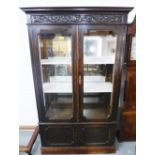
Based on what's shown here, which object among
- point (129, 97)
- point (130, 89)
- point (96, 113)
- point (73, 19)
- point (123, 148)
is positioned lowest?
point (123, 148)

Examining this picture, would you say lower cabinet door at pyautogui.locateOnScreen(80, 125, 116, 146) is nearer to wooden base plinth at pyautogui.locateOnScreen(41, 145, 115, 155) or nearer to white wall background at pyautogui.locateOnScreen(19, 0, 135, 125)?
wooden base plinth at pyautogui.locateOnScreen(41, 145, 115, 155)

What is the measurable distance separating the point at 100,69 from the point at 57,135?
1006mm

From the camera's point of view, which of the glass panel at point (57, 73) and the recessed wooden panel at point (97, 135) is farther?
the recessed wooden panel at point (97, 135)

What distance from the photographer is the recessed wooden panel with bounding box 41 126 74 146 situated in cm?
183

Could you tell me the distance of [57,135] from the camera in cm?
187

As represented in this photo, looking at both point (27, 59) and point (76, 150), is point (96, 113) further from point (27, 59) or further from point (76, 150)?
point (27, 59)

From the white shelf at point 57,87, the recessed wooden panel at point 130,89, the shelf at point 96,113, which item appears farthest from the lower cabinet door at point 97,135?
the white shelf at point 57,87

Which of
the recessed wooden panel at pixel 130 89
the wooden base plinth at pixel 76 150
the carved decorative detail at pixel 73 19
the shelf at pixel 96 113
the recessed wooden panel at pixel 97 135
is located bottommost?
the wooden base plinth at pixel 76 150

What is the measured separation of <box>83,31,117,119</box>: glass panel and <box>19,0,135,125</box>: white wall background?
1.86 feet

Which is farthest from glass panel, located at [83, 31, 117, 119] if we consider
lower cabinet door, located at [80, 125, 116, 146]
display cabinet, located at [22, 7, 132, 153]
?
lower cabinet door, located at [80, 125, 116, 146]

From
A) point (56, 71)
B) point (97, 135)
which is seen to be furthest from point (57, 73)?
point (97, 135)

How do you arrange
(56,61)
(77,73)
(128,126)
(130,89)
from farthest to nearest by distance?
(128,126), (130,89), (56,61), (77,73)

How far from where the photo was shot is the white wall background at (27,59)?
6.34 feet

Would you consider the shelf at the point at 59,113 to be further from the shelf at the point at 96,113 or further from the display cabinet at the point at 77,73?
the shelf at the point at 96,113
